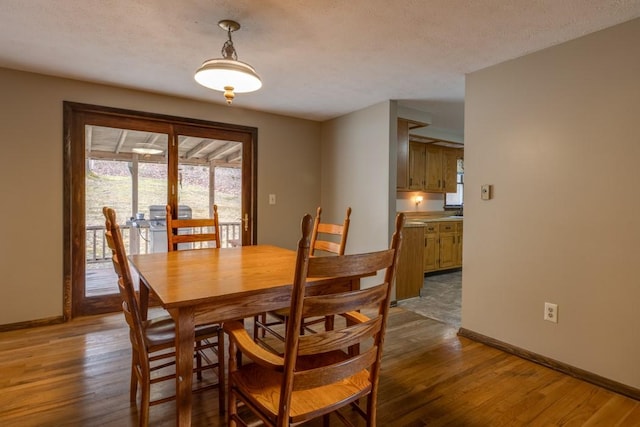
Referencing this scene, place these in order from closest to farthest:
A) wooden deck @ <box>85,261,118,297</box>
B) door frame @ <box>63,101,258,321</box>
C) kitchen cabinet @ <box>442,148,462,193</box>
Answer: door frame @ <box>63,101,258,321</box> → wooden deck @ <box>85,261,118,297</box> → kitchen cabinet @ <box>442,148,462,193</box>

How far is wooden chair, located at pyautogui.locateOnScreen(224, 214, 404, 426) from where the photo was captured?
3.32ft

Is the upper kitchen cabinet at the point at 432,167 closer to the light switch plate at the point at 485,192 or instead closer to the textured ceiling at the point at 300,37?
the textured ceiling at the point at 300,37

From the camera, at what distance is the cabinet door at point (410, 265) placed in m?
3.84

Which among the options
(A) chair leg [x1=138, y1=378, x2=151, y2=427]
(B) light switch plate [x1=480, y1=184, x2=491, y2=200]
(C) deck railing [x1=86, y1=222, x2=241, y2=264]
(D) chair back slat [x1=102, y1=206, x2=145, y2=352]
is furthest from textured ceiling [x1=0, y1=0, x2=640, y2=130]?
(A) chair leg [x1=138, y1=378, x2=151, y2=427]

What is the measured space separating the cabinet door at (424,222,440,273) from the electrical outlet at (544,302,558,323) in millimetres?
2522

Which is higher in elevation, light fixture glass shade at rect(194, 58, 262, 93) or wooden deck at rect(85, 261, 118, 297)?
light fixture glass shade at rect(194, 58, 262, 93)

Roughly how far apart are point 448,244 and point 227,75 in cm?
434

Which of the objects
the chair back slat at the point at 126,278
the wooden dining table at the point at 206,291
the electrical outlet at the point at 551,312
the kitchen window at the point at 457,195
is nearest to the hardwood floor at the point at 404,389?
the electrical outlet at the point at 551,312

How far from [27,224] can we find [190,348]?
2662 mm

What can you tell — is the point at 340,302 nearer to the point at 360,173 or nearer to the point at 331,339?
the point at 331,339

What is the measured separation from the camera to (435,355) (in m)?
2.47

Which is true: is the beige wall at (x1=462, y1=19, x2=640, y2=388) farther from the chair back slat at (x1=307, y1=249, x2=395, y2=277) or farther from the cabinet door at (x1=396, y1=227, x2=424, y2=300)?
the chair back slat at (x1=307, y1=249, x2=395, y2=277)

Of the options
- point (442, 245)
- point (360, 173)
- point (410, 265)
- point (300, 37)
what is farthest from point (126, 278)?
point (442, 245)

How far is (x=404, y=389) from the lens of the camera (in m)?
2.02
